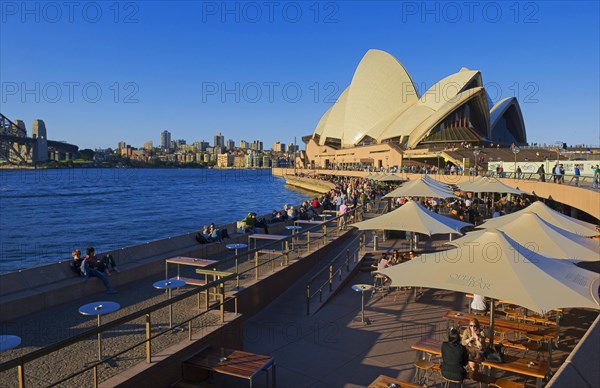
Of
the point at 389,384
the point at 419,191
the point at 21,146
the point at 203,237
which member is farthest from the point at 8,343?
the point at 21,146

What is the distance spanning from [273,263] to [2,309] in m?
4.70

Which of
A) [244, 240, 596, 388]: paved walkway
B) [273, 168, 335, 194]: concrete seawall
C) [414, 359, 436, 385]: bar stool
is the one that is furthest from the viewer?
[273, 168, 335, 194]: concrete seawall

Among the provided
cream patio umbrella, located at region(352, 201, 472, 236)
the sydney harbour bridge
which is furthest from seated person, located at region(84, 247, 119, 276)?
the sydney harbour bridge

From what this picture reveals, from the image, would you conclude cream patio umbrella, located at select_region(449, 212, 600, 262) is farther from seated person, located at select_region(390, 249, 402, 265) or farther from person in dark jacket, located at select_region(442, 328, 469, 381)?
person in dark jacket, located at select_region(442, 328, 469, 381)

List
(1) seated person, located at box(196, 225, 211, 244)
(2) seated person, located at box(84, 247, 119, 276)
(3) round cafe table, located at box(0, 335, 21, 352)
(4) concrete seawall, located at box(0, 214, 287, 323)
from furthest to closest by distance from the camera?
(1) seated person, located at box(196, 225, 211, 244)
(2) seated person, located at box(84, 247, 119, 276)
(4) concrete seawall, located at box(0, 214, 287, 323)
(3) round cafe table, located at box(0, 335, 21, 352)

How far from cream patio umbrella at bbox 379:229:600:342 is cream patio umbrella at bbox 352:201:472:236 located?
11.4 ft

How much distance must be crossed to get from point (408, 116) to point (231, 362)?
6087 cm

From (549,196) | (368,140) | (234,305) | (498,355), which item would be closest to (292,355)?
(234,305)

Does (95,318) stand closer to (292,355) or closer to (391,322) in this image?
(292,355)

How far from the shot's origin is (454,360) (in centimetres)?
448

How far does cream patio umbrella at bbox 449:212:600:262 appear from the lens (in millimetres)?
7047

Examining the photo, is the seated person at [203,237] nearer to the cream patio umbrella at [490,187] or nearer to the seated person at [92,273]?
the seated person at [92,273]

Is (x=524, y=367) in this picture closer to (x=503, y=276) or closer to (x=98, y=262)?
(x=503, y=276)

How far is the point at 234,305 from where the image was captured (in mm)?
6469
